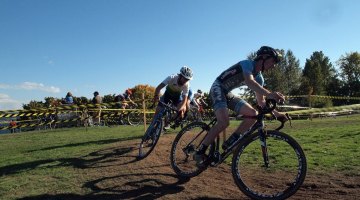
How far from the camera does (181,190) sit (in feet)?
21.5

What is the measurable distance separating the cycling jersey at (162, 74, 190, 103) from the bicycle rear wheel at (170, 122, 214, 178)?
201 cm

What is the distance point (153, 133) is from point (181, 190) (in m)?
3.23

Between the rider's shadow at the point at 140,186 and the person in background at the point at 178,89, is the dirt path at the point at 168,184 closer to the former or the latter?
the rider's shadow at the point at 140,186

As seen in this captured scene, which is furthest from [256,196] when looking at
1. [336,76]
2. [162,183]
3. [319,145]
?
[336,76]

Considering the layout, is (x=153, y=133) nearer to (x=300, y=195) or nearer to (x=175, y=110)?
(x=175, y=110)

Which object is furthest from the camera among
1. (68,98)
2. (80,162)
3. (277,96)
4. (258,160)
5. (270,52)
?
(68,98)

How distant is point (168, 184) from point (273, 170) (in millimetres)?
2228

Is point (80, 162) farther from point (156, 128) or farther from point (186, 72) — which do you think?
point (186, 72)

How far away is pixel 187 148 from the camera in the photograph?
7578mm

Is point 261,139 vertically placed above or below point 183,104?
below

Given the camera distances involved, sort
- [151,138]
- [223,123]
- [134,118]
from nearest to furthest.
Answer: [223,123], [151,138], [134,118]

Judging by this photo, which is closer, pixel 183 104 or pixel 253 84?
pixel 253 84

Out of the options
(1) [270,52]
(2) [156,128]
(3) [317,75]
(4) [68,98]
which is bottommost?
(2) [156,128]

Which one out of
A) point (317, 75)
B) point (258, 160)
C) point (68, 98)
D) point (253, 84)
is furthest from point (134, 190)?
point (317, 75)
